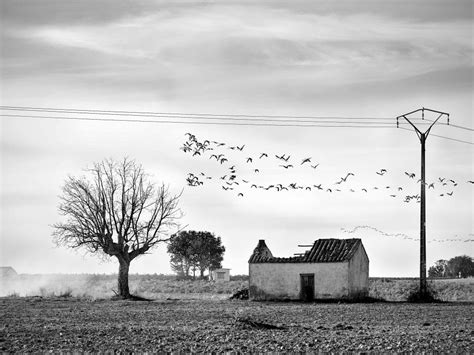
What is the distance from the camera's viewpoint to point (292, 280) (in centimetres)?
6066

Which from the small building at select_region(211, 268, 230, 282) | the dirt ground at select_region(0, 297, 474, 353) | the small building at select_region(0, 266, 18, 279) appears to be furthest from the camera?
the small building at select_region(0, 266, 18, 279)

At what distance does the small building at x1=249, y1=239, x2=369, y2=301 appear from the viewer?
5919 cm

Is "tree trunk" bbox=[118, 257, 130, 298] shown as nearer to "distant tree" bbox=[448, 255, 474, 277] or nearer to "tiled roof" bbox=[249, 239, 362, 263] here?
"tiled roof" bbox=[249, 239, 362, 263]

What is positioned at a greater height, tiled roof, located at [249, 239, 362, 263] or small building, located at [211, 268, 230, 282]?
tiled roof, located at [249, 239, 362, 263]

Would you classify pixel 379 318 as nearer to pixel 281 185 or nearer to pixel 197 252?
pixel 281 185

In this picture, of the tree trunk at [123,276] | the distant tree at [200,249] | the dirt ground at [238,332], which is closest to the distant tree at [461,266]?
the distant tree at [200,249]

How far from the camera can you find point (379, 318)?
3641cm

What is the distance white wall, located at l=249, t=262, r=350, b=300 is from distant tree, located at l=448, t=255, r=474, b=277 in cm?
8184

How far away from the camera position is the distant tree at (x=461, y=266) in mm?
137375

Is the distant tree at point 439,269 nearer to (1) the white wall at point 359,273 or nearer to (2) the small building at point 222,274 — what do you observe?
(2) the small building at point 222,274

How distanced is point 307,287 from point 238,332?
107 ft

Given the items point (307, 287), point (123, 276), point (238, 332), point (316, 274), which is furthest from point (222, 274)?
point (238, 332)

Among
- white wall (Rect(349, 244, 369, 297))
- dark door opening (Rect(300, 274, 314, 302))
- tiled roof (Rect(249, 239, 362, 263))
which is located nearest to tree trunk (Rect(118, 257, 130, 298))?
tiled roof (Rect(249, 239, 362, 263))

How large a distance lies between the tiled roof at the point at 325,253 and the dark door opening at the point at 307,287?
118cm
